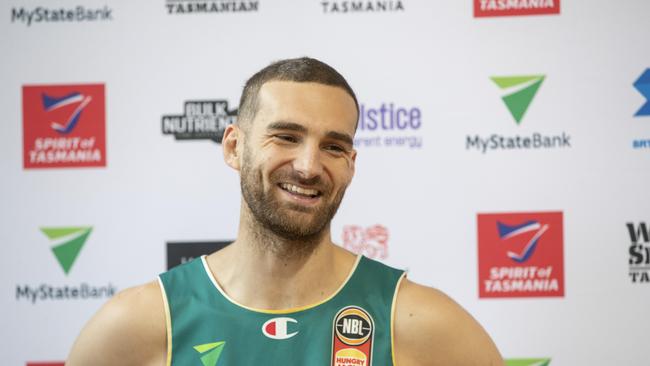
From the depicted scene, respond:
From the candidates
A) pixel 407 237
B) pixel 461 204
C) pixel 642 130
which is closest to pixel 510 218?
pixel 461 204

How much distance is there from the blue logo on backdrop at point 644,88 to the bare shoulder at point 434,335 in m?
1.32

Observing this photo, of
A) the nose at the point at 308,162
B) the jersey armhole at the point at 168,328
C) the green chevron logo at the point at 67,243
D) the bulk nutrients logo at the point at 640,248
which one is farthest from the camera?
the green chevron logo at the point at 67,243

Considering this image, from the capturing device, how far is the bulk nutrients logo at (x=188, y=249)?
100 inches

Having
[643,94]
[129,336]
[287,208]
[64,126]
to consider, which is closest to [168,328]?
[129,336]

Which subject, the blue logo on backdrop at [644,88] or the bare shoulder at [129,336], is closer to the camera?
the bare shoulder at [129,336]

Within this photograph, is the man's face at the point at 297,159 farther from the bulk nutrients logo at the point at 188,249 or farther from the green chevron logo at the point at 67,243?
the green chevron logo at the point at 67,243

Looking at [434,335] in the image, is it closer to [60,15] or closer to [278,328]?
[278,328]

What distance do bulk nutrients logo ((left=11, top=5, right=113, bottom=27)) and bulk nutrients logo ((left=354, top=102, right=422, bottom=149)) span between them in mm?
1016

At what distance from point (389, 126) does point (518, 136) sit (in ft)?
1.49

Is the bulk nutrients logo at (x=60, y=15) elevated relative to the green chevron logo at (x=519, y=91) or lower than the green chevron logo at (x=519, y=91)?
elevated

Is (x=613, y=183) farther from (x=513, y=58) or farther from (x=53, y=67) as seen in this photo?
(x=53, y=67)

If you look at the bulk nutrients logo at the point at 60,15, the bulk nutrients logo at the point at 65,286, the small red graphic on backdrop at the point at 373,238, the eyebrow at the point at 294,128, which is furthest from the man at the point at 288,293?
the bulk nutrients logo at the point at 60,15

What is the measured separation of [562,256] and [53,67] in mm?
1973

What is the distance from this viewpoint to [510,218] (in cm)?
249
